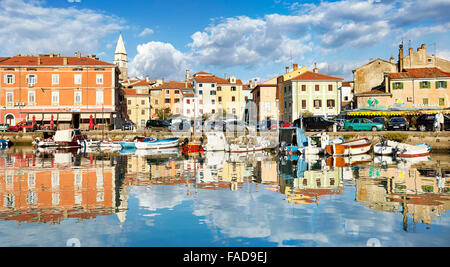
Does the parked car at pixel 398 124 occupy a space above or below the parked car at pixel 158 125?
below

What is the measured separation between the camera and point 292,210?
42.0 feet

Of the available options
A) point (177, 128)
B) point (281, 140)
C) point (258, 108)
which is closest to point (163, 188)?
point (281, 140)

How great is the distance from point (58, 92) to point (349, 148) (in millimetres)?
48359

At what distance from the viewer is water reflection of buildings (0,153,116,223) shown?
1207cm

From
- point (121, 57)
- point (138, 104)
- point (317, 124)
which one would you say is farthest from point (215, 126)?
point (121, 57)

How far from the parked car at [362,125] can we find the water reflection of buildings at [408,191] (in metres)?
18.4

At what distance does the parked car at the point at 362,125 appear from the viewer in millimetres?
42594

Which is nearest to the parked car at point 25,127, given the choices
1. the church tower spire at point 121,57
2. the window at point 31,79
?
the window at point 31,79

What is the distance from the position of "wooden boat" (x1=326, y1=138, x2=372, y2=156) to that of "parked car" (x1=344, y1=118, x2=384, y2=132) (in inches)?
227

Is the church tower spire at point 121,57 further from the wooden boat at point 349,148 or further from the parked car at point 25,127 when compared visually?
the wooden boat at point 349,148

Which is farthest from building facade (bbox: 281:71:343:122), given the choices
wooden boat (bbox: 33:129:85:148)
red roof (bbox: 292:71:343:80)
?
wooden boat (bbox: 33:129:85:148)

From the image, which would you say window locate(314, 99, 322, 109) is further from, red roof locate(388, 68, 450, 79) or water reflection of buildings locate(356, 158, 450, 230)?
water reflection of buildings locate(356, 158, 450, 230)

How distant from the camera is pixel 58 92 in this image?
62.2m

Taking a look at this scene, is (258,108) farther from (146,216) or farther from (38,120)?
(146,216)
